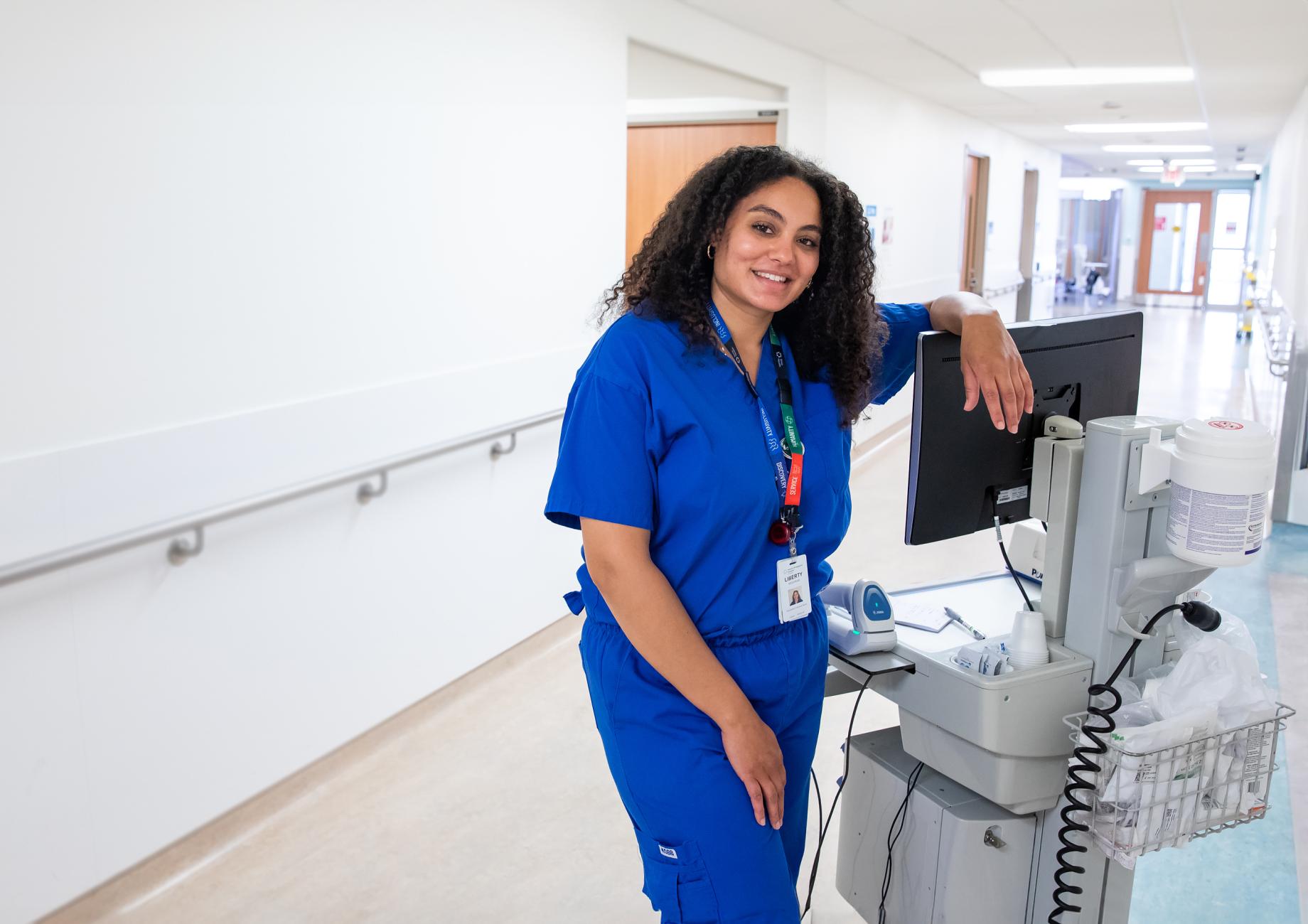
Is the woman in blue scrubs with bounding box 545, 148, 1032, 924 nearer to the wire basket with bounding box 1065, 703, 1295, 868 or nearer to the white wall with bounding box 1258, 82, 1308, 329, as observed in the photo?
the wire basket with bounding box 1065, 703, 1295, 868

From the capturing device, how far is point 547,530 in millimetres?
3729

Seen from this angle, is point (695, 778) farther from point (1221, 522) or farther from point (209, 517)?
point (209, 517)

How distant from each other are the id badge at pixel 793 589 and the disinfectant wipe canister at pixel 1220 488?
50 centimetres

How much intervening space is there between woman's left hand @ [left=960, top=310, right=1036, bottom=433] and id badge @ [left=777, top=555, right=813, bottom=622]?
352 mm

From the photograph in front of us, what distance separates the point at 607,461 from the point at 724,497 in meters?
0.17

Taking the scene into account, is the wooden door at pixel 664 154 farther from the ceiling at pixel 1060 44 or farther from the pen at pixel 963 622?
the pen at pixel 963 622

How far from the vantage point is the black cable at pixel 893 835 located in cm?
178

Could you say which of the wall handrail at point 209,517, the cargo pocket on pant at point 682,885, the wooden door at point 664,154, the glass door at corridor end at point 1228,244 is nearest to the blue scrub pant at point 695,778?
the cargo pocket on pant at point 682,885

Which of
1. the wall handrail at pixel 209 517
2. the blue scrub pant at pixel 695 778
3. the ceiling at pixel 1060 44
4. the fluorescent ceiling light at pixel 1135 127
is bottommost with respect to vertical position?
the blue scrub pant at pixel 695 778

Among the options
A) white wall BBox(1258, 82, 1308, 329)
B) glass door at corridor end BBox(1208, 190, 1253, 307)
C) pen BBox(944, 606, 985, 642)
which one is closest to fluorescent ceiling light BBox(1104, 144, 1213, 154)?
white wall BBox(1258, 82, 1308, 329)

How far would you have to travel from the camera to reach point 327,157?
266 cm

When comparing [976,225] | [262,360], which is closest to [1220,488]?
[262,360]

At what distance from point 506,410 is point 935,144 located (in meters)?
5.65

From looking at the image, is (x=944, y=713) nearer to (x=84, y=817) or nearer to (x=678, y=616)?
(x=678, y=616)
